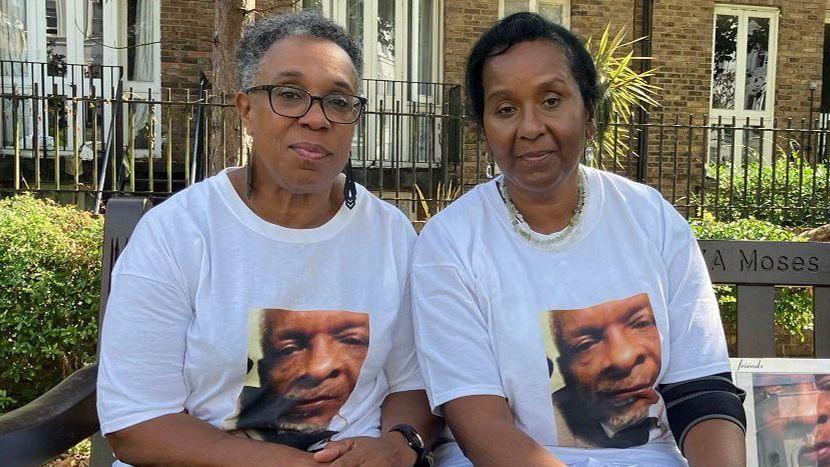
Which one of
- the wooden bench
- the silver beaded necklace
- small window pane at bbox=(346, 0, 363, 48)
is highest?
small window pane at bbox=(346, 0, 363, 48)

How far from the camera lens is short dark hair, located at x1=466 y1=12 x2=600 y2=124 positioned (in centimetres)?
238

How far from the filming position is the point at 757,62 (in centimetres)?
1395

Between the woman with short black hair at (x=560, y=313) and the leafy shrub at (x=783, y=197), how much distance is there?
7420 mm

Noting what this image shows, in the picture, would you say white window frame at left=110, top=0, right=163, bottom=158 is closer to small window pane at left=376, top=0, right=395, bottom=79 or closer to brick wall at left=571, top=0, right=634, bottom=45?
small window pane at left=376, top=0, right=395, bottom=79

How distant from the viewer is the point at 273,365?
7.52 feet

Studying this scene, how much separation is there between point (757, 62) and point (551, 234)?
42.1 feet

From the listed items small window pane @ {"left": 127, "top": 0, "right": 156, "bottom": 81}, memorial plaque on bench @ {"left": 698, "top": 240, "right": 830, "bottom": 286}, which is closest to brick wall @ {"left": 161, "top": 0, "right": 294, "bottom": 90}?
small window pane @ {"left": 127, "top": 0, "right": 156, "bottom": 81}

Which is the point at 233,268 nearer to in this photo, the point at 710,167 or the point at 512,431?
the point at 512,431

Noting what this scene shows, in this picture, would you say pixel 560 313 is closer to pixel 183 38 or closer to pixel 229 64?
pixel 229 64

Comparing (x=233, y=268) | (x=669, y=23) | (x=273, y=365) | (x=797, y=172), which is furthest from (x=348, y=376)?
(x=669, y=23)

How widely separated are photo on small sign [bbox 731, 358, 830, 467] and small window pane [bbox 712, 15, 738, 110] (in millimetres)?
11689

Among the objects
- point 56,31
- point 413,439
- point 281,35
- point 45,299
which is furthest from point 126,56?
point 413,439

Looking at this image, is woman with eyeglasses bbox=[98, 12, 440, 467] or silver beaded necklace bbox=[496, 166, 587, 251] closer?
woman with eyeglasses bbox=[98, 12, 440, 467]

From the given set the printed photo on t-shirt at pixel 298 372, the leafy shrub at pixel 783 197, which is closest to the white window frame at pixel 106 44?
the leafy shrub at pixel 783 197
